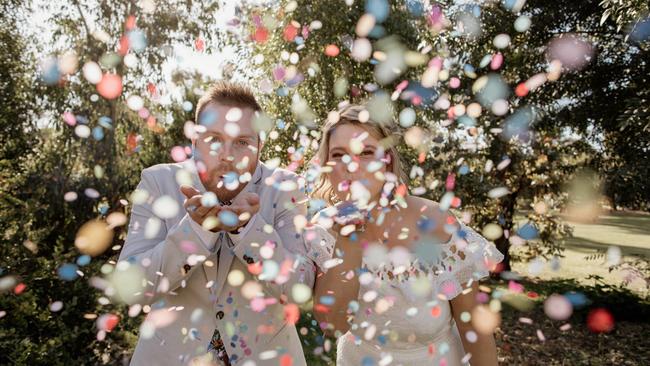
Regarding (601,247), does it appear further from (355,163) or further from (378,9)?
(355,163)

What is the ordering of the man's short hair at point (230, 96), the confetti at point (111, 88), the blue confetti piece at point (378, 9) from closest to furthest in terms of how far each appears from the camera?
the man's short hair at point (230, 96)
the blue confetti piece at point (378, 9)
the confetti at point (111, 88)

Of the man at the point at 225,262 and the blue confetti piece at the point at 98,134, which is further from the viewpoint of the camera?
the blue confetti piece at the point at 98,134

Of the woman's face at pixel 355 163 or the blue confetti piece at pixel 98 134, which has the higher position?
the woman's face at pixel 355 163

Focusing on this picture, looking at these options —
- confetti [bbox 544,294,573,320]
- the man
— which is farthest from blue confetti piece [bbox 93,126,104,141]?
the man

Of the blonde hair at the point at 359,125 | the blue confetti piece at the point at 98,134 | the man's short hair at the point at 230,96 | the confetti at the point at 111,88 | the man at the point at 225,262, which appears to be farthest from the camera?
the confetti at the point at 111,88

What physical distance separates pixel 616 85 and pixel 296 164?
7.36 metres

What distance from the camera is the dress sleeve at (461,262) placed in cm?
252

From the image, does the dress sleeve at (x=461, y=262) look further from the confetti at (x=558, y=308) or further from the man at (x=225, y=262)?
the confetti at (x=558, y=308)

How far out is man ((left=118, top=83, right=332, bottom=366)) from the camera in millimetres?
2072

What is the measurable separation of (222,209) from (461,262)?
1.40 meters

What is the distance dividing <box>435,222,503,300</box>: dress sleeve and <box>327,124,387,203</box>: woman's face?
20.5 inches

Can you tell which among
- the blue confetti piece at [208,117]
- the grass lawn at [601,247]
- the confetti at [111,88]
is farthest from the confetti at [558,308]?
the confetti at [111,88]

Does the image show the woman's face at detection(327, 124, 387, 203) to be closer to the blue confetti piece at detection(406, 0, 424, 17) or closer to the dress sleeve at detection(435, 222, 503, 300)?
the dress sleeve at detection(435, 222, 503, 300)

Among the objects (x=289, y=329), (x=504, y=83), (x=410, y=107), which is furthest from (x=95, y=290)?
(x=504, y=83)
